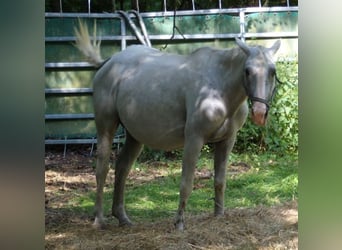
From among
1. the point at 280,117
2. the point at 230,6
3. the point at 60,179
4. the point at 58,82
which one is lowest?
the point at 60,179

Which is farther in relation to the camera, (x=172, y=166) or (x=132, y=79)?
(x=172, y=166)

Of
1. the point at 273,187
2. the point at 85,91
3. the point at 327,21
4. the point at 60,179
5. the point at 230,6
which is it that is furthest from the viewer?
the point at 230,6

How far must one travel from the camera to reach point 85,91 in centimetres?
697

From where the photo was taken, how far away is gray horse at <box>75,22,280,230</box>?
3617 mm

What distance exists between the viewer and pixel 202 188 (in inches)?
221

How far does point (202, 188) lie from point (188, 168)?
74.6 inches

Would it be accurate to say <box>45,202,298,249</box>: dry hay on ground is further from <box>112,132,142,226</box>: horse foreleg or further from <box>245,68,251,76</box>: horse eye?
<box>245,68,251,76</box>: horse eye

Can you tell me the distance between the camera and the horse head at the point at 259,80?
11.2 ft

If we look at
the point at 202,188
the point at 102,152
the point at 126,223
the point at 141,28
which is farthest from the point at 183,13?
the point at 126,223

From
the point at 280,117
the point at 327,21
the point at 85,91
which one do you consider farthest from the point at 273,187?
the point at 327,21

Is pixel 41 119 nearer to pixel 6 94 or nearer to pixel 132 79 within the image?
pixel 6 94

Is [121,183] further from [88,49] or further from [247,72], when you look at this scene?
[247,72]

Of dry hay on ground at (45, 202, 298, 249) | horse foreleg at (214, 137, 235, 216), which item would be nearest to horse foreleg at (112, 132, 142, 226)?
dry hay on ground at (45, 202, 298, 249)

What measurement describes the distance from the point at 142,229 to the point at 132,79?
1130 millimetres
